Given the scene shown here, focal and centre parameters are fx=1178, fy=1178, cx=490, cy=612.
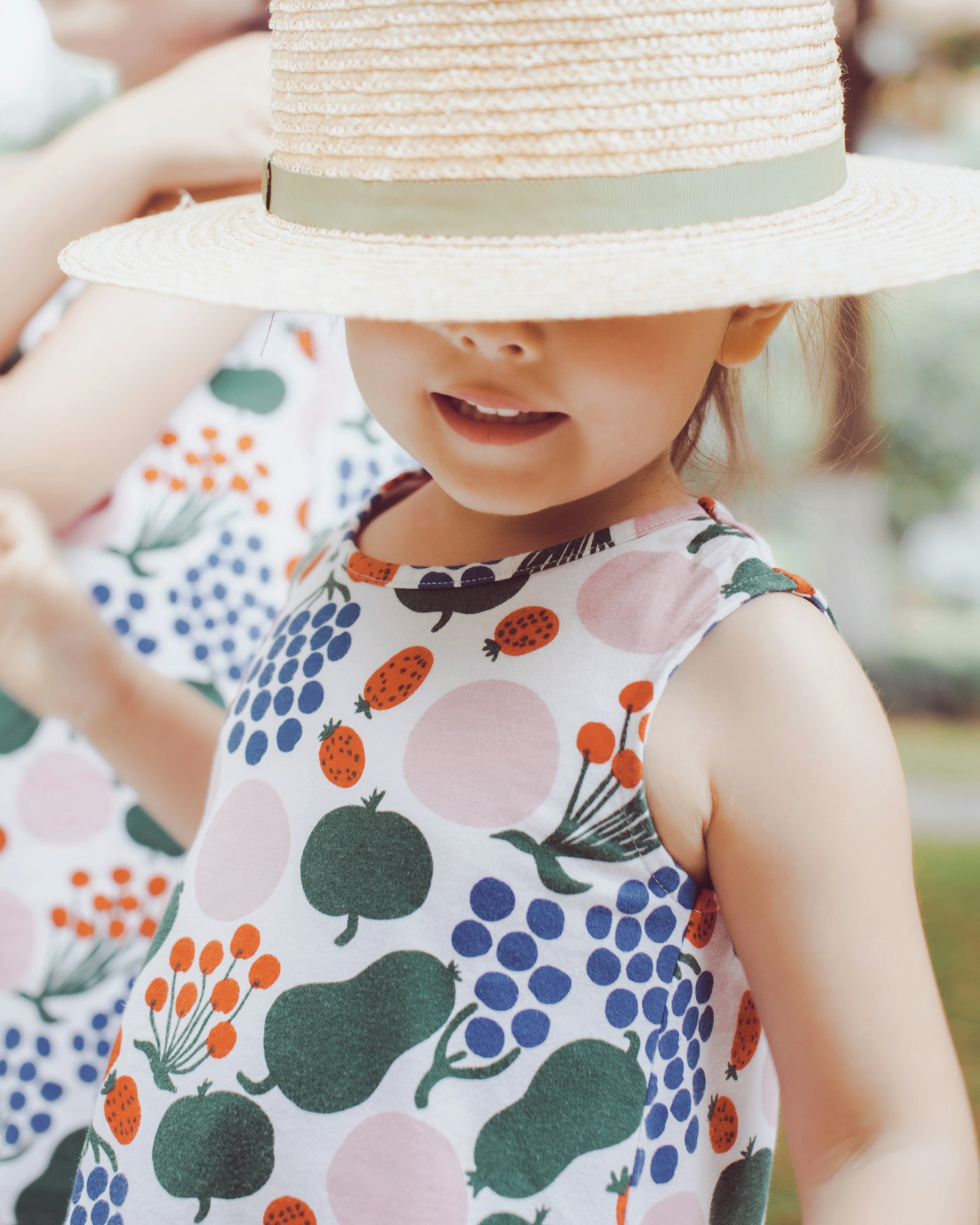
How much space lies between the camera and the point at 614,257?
539mm

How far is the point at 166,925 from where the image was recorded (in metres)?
0.77

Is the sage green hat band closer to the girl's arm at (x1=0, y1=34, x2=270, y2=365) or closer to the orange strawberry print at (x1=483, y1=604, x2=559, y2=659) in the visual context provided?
the orange strawberry print at (x1=483, y1=604, x2=559, y2=659)

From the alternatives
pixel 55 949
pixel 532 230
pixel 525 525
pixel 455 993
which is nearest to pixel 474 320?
pixel 532 230

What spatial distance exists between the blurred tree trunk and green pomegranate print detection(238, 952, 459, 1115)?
0.52m

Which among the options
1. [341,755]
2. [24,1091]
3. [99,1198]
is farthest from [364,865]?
[24,1091]

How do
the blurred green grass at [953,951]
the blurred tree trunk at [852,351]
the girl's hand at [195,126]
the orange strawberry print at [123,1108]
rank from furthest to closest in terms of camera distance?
the blurred green grass at [953,951] → the girl's hand at [195,126] → the blurred tree trunk at [852,351] → the orange strawberry print at [123,1108]

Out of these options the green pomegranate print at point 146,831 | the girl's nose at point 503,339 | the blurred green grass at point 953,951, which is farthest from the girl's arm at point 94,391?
the blurred green grass at point 953,951

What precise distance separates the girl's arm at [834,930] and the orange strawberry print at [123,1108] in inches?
15.2

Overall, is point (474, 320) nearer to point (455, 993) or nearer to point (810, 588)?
point (810, 588)

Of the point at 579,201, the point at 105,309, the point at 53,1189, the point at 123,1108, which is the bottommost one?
the point at 53,1189

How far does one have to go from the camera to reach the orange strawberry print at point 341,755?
70 centimetres

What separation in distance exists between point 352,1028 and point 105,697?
0.42 m

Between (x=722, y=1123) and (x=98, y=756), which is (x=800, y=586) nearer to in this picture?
(x=722, y=1123)

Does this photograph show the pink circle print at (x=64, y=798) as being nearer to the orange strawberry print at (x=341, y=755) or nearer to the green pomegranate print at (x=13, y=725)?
the green pomegranate print at (x=13, y=725)
